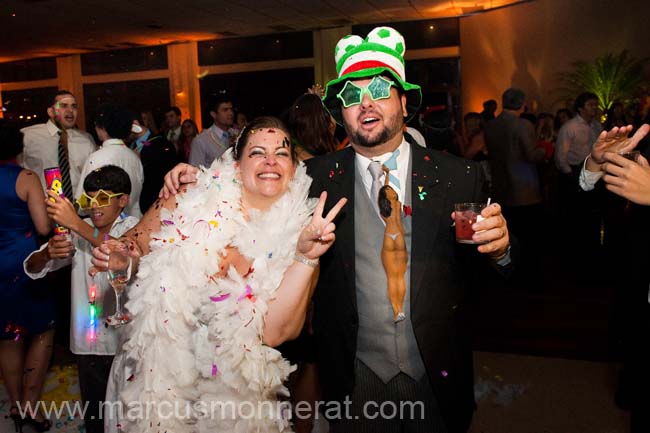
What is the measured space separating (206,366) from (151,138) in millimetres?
2904

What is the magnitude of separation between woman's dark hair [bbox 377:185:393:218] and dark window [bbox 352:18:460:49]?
379 inches

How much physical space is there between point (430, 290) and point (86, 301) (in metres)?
1.61

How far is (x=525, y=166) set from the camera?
4.53 metres

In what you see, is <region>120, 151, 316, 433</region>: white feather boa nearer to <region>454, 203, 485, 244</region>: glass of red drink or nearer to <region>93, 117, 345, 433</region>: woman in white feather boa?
<region>93, 117, 345, 433</region>: woman in white feather boa

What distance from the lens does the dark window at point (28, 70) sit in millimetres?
13145

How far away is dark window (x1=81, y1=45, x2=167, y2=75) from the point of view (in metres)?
12.4

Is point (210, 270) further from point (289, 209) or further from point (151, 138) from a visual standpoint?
point (151, 138)

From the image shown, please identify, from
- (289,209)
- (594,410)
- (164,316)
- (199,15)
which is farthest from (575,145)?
(199,15)

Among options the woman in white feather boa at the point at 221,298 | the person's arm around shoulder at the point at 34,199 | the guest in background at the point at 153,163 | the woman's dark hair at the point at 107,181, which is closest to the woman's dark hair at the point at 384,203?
the woman in white feather boa at the point at 221,298

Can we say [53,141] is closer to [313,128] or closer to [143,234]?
[313,128]

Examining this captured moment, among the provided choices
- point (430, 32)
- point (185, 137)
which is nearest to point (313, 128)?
point (185, 137)

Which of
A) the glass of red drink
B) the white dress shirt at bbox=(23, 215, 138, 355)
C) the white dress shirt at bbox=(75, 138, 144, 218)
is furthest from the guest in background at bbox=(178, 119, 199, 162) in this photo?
the glass of red drink

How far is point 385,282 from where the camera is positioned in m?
1.64

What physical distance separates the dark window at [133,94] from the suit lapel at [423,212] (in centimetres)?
1186
